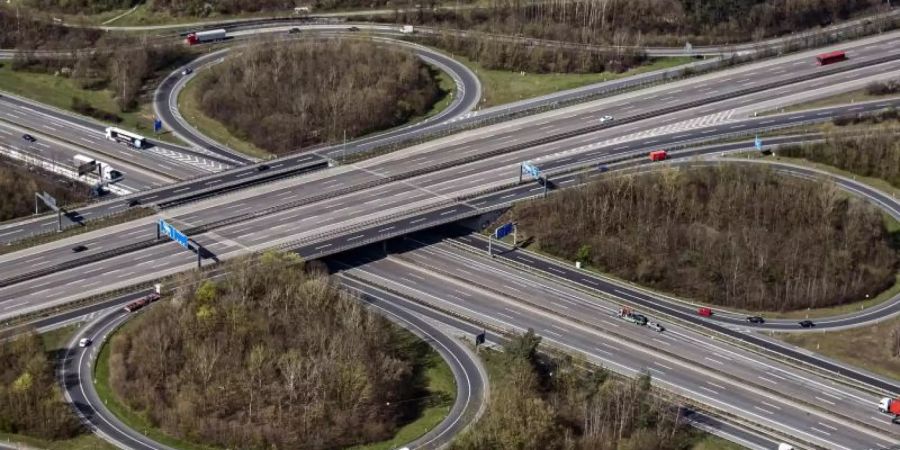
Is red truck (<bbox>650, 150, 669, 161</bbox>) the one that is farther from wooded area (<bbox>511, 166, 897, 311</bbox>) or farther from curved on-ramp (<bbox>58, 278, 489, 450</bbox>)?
curved on-ramp (<bbox>58, 278, 489, 450</bbox>)

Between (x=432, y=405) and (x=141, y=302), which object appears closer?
(x=432, y=405)

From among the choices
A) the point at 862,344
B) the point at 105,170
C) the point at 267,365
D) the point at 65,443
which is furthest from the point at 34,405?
the point at 862,344

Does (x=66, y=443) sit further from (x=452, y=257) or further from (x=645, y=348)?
(x=645, y=348)

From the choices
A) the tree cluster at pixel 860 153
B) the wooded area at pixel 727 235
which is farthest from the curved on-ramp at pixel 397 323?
the tree cluster at pixel 860 153

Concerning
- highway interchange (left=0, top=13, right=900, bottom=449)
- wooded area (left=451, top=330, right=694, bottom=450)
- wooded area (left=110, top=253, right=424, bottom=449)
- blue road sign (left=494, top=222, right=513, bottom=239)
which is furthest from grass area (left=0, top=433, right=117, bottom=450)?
blue road sign (left=494, top=222, right=513, bottom=239)

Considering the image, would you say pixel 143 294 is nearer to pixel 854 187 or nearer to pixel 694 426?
pixel 694 426

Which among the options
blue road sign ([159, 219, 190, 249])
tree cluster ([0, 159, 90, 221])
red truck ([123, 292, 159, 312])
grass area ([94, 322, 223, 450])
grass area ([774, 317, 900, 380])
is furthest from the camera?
tree cluster ([0, 159, 90, 221])
